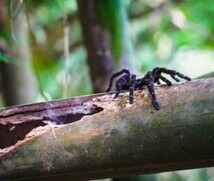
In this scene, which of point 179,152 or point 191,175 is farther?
point 191,175

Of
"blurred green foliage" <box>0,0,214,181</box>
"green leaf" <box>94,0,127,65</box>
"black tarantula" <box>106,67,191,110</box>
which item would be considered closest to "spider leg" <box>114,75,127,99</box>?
"black tarantula" <box>106,67,191,110</box>

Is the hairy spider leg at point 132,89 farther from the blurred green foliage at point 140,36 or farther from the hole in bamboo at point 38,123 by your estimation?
the blurred green foliage at point 140,36

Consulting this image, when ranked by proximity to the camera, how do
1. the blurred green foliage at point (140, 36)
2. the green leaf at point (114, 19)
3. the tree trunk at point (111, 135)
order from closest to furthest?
the tree trunk at point (111, 135)
the green leaf at point (114, 19)
the blurred green foliage at point (140, 36)

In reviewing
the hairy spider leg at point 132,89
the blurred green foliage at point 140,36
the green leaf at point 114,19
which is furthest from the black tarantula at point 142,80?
the blurred green foliage at point 140,36

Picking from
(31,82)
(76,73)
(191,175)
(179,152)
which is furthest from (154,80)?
(76,73)

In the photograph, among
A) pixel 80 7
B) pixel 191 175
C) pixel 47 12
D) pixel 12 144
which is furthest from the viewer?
pixel 47 12

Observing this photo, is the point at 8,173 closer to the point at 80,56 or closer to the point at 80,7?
the point at 80,7

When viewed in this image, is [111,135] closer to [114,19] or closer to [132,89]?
[132,89]

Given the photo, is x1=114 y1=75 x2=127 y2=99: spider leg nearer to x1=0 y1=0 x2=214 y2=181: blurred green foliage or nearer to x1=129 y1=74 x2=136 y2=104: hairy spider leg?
x1=129 y1=74 x2=136 y2=104: hairy spider leg

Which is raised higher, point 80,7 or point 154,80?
point 80,7
